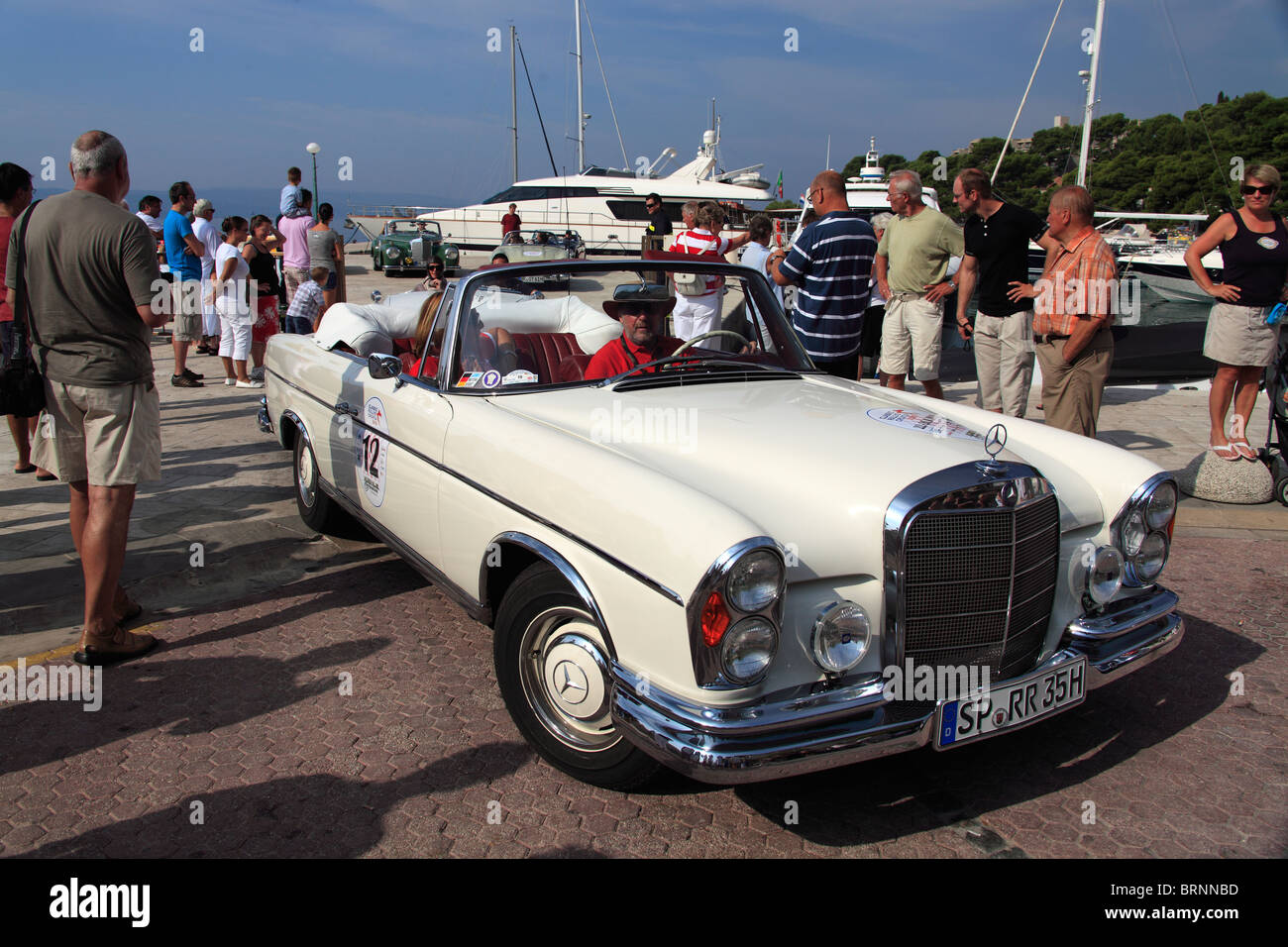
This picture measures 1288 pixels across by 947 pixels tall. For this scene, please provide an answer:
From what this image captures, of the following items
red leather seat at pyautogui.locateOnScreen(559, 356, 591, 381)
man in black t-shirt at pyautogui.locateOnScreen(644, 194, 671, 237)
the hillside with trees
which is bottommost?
red leather seat at pyautogui.locateOnScreen(559, 356, 591, 381)

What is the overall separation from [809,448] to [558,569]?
925 millimetres

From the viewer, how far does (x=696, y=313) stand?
175 inches

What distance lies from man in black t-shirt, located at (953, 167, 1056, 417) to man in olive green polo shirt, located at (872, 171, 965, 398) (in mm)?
201

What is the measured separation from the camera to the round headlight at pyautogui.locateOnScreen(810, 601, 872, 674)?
2471mm

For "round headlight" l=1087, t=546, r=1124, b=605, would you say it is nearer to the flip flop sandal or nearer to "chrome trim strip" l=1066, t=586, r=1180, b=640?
"chrome trim strip" l=1066, t=586, r=1180, b=640

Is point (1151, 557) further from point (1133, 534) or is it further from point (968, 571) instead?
point (968, 571)

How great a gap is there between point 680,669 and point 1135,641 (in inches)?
65.7

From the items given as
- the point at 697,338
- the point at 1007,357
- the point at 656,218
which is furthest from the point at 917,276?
the point at 656,218

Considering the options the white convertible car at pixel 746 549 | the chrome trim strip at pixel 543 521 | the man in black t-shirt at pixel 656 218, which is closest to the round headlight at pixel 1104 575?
the white convertible car at pixel 746 549

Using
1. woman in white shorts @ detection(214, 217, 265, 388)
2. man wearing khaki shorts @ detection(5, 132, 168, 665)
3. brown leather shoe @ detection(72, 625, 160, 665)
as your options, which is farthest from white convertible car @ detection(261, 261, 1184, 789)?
woman in white shorts @ detection(214, 217, 265, 388)

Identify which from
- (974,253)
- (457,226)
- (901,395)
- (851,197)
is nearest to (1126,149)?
(457,226)

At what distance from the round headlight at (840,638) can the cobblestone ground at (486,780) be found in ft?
1.80

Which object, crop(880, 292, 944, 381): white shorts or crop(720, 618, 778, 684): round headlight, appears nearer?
crop(720, 618, 778, 684): round headlight
